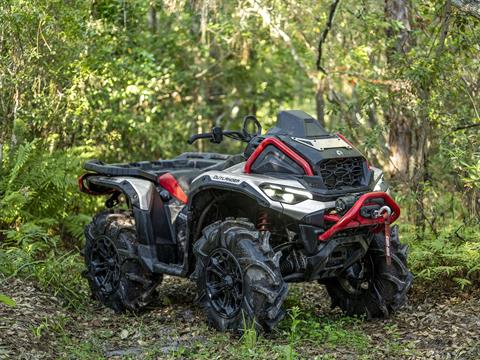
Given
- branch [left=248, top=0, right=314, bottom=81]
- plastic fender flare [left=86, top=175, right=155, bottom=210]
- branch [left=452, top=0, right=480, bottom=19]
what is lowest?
plastic fender flare [left=86, top=175, right=155, bottom=210]

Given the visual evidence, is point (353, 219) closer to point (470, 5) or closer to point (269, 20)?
point (470, 5)

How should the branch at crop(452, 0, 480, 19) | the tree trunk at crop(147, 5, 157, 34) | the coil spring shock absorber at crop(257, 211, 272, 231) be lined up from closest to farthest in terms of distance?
the coil spring shock absorber at crop(257, 211, 272, 231) < the branch at crop(452, 0, 480, 19) < the tree trunk at crop(147, 5, 157, 34)

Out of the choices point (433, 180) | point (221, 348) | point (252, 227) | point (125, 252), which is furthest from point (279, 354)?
point (433, 180)

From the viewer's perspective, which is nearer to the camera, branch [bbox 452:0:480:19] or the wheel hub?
branch [bbox 452:0:480:19]

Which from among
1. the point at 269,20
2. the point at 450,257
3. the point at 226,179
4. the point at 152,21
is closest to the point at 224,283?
the point at 226,179

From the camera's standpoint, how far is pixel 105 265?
796 cm

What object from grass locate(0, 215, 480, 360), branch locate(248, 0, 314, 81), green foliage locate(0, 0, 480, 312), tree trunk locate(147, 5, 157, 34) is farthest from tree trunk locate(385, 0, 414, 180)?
tree trunk locate(147, 5, 157, 34)

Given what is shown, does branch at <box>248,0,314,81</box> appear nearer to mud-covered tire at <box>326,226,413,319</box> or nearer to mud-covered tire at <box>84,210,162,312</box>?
mud-covered tire at <box>84,210,162,312</box>

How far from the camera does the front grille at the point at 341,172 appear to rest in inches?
248

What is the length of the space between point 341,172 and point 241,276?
1191 mm

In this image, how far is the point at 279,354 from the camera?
575 cm

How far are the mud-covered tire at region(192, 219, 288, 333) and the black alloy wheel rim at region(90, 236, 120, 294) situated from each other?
1.30 m

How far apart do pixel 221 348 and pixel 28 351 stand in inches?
58.7

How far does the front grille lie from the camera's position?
630 centimetres
